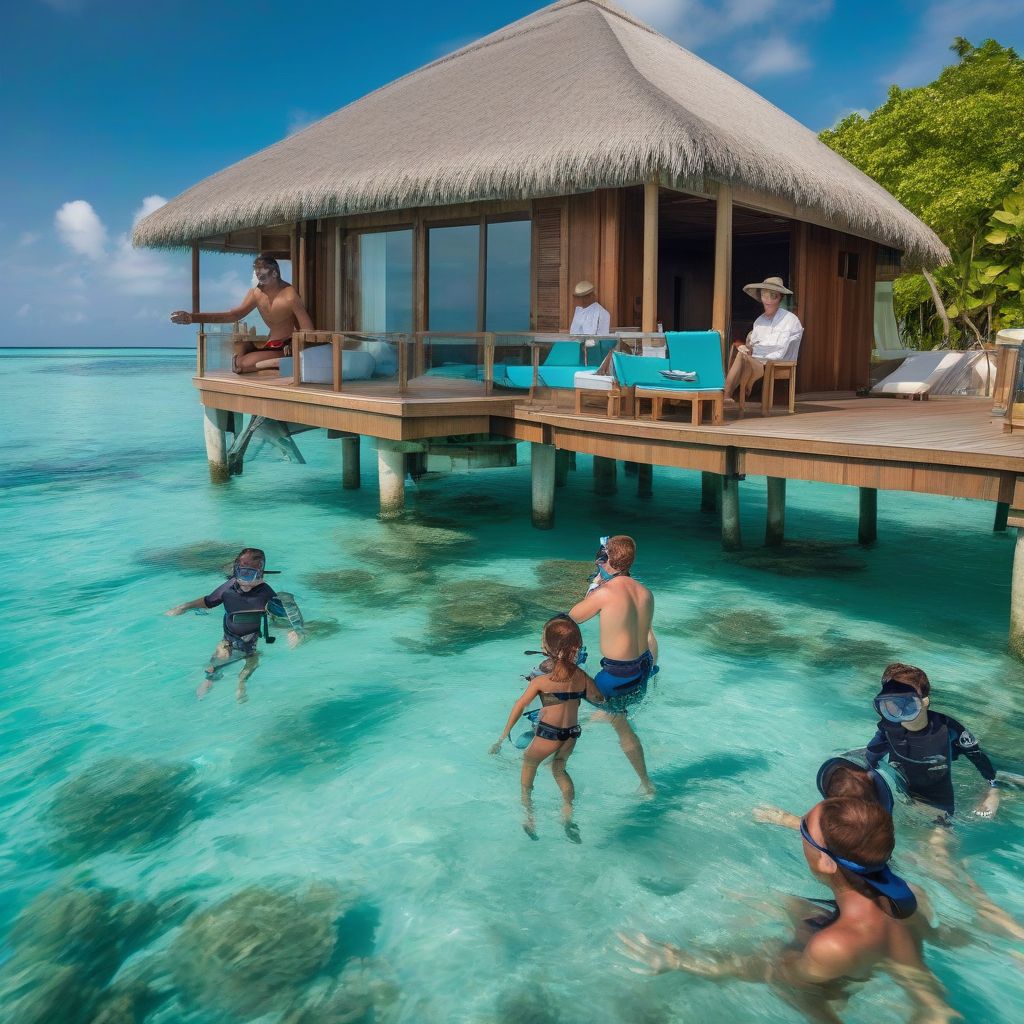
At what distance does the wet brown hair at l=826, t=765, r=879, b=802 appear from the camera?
132 inches

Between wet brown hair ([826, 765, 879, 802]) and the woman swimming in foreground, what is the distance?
139 cm

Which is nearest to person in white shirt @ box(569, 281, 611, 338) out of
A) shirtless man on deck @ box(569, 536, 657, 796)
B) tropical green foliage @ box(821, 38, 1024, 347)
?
shirtless man on deck @ box(569, 536, 657, 796)

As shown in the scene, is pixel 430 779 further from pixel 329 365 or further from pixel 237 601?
pixel 329 365

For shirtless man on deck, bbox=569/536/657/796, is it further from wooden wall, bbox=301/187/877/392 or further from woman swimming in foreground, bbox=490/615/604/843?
wooden wall, bbox=301/187/877/392

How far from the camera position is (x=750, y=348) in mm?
10039

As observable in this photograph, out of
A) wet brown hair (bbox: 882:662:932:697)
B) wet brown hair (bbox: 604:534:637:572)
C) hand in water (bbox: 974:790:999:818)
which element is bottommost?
hand in water (bbox: 974:790:999:818)

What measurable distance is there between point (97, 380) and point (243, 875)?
204 feet

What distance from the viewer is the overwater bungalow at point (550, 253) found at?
29.7 ft

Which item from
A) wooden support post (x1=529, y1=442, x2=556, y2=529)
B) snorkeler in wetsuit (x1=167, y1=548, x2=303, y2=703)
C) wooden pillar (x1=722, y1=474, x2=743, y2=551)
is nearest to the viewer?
snorkeler in wetsuit (x1=167, y1=548, x2=303, y2=703)

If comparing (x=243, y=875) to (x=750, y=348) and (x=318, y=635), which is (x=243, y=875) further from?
(x=750, y=348)

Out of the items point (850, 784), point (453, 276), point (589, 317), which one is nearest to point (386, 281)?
point (453, 276)

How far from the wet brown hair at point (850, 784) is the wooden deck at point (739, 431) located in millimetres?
3773

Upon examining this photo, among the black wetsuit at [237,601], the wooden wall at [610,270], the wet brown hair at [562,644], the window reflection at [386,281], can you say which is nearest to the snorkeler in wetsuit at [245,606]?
the black wetsuit at [237,601]

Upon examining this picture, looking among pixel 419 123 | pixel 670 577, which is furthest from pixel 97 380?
pixel 670 577
